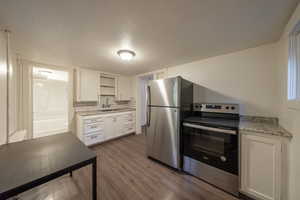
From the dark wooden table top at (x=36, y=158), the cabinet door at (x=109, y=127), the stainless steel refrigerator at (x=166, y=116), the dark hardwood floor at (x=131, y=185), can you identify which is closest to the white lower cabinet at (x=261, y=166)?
the dark hardwood floor at (x=131, y=185)

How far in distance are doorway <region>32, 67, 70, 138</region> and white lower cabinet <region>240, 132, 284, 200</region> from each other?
Result: 5354 mm

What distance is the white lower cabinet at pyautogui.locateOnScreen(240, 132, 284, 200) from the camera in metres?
1.26

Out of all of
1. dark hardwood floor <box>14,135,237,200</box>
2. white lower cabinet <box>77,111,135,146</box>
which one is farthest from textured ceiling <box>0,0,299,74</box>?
dark hardwood floor <box>14,135,237,200</box>

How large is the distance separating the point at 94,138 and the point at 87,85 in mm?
1522

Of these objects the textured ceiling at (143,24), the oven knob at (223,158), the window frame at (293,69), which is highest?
the textured ceiling at (143,24)

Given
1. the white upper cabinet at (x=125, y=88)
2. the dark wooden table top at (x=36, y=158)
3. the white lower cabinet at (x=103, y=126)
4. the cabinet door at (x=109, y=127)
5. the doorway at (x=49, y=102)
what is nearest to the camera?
the dark wooden table top at (x=36, y=158)

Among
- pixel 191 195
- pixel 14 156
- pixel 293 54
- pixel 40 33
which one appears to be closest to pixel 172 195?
pixel 191 195

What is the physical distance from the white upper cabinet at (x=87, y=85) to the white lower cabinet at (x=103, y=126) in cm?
60

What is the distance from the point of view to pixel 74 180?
177 cm

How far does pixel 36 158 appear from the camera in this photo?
966 millimetres

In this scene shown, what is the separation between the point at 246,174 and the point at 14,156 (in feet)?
8.19

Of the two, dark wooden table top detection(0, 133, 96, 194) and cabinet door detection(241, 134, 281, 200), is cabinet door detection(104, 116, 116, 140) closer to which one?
dark wooden table top detection(0, 133, 96, 194)

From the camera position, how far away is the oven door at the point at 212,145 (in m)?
1.48

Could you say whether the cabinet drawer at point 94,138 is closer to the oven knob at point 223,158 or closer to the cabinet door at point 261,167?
the oven knob at point 223,158
